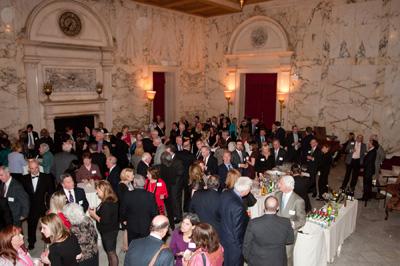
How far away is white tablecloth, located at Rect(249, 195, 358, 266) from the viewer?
4.38 meters

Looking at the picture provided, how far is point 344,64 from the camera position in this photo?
11188 millimetres

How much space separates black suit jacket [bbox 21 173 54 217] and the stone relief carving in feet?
19.3

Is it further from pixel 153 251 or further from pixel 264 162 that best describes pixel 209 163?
pixel 153 251

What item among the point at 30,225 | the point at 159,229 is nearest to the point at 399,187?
the point at 159,229

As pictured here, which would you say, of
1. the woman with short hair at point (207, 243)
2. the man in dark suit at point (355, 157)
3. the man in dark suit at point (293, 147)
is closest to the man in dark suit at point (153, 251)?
the woman with short hair at point (207, 243)

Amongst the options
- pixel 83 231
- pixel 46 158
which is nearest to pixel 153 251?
pixel 83 231

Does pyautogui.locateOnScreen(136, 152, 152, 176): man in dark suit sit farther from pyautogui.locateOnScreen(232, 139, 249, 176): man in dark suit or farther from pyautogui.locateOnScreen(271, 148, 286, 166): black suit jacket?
pyautogui.locateOnScreen(271, 148, 286, 166): black suit jacket

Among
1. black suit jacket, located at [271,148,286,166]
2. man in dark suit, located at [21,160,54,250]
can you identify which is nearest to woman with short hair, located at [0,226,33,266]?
man in dark suit, located at [21,160,54,250]

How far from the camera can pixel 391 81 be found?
10.4m

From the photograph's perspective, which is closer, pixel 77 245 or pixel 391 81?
pixel 77 245

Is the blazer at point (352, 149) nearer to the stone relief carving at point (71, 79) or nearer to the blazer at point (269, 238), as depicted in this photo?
the blazer at point (269, 238)

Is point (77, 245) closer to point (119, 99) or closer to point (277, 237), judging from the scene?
point (277, 237)

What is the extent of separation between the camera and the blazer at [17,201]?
4496 millimetres

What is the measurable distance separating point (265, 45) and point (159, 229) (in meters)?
11.4
